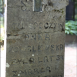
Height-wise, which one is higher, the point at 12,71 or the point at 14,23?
the point at 14,23

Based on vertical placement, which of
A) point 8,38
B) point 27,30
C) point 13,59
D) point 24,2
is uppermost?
point 24,2

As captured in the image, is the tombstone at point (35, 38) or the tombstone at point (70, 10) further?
the tombstone at point (70, 10)

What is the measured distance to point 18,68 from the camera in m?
2.28

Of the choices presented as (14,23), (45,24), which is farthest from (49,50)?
(14,23)

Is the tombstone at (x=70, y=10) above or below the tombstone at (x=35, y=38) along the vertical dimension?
above

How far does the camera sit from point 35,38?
232 cm

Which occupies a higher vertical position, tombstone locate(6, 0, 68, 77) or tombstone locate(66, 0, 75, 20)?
tombstone locate(66, 0, 75, 20)

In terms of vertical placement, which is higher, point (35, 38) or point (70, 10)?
point (70, 10)

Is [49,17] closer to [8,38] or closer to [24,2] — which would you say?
[24,2]

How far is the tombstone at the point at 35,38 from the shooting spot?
2207mm

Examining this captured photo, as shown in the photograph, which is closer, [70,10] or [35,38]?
[35,38]

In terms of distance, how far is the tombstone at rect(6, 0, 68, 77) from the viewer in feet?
7.24

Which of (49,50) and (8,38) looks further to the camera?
(49,50)

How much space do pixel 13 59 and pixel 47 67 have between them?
68 cm
